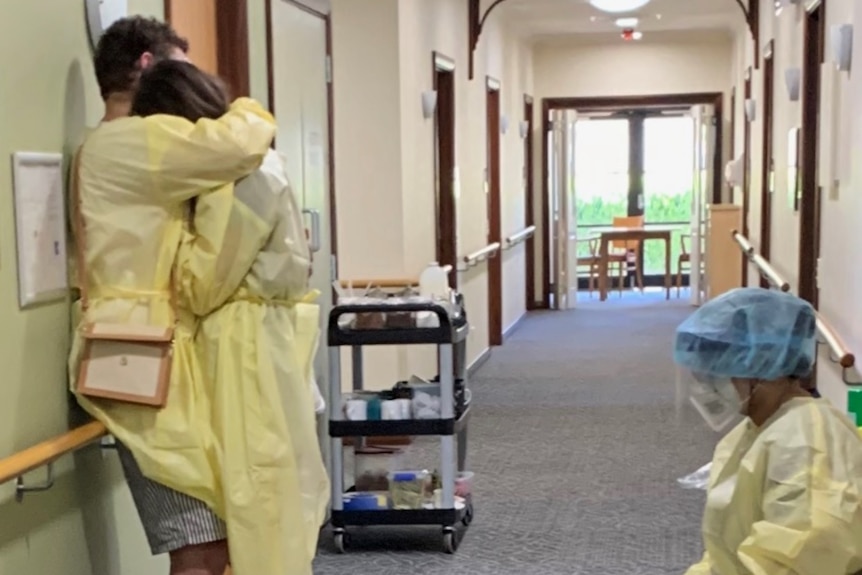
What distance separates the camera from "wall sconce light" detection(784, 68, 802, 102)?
6.75 m

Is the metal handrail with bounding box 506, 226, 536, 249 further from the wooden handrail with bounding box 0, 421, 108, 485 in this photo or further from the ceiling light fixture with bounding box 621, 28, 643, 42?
the wooden handrail with bounding box 0, 421, 108, 485

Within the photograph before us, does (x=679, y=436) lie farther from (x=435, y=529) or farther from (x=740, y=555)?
(x=740, y=555)

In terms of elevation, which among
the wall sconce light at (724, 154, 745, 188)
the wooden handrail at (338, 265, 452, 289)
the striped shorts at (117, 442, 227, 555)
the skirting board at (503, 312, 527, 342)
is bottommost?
the skirting board at (503, 312, 527, 342)

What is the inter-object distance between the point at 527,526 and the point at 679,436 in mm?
1863

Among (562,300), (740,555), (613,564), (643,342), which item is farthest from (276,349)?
(562,300)

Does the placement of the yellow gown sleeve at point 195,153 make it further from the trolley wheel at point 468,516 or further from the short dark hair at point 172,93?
the trolley wheel at point 468,516

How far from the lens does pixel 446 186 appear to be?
754 cm

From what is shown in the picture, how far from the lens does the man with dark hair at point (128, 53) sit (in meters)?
2.59

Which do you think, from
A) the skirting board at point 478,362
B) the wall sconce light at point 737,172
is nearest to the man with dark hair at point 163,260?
the skirting board at point 478,362

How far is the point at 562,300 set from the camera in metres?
12.8

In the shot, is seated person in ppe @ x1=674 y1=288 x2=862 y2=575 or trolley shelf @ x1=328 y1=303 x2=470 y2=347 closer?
seated person in ppe @ x1=674 y1=288 x2=862 y2=575

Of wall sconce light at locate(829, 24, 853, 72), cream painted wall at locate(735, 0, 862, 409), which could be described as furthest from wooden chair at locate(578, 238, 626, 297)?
wall sconce light at locate(829, 24, 853, 72)

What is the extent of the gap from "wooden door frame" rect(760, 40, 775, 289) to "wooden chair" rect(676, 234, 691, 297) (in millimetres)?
5572

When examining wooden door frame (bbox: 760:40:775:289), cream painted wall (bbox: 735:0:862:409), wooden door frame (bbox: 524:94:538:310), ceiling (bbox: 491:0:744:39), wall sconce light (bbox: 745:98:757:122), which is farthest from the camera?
wooden door frame (bbox: 524:94:538:310)
